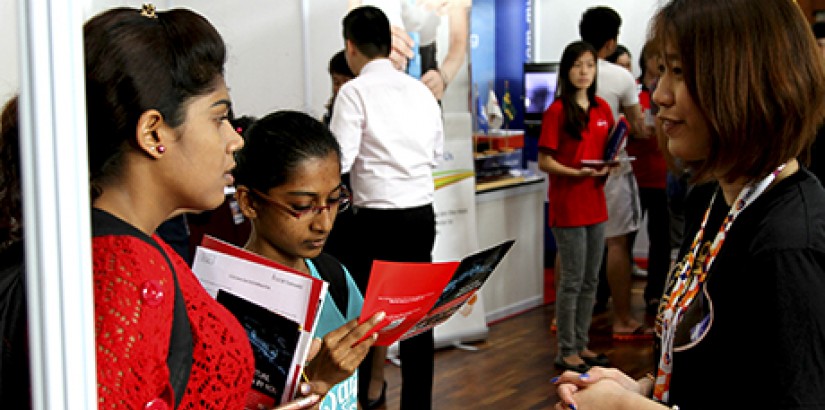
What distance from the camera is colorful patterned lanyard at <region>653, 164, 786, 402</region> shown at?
51.6 inches

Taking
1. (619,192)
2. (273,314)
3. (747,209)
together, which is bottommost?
(619,192)

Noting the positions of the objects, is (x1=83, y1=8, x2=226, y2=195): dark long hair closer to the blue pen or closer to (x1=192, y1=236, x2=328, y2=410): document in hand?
(x1=192, y1=236, x2=328, y2=410): document in hand

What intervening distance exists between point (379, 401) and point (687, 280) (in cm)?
281

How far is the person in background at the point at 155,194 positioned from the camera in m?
0.96

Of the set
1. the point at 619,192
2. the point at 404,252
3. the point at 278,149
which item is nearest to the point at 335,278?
the point at 278,149

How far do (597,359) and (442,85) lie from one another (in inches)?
62.1

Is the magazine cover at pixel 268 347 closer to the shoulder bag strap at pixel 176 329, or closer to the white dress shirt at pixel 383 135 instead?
the shoulder bag strap at pixel 176 329

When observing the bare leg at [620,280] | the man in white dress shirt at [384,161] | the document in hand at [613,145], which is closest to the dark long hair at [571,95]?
the document in hand at [613,145]

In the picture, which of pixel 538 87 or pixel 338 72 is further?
pixel 538 87

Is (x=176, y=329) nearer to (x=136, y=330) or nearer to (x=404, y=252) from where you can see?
(x=136, y=330)

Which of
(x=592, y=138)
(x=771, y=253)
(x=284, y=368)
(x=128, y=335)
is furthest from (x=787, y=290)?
(x=592, y=138)

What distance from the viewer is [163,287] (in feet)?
3.29

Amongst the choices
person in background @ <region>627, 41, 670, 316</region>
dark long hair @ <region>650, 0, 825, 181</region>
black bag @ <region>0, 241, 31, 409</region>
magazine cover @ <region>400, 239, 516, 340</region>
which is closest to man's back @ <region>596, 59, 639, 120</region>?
person in background @ <region>627, 41, 670, 316</region>

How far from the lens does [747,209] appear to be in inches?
50.6
